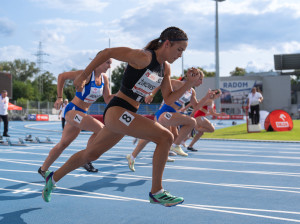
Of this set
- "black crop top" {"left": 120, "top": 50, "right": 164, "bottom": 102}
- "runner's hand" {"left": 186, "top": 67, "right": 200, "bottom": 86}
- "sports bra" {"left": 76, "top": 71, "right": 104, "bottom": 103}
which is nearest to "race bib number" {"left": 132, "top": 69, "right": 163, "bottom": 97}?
"black crop top" {"left": 120, "top": 50, "right": 164, "bottom": 102}

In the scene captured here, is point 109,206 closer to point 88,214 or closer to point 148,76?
point 88,214

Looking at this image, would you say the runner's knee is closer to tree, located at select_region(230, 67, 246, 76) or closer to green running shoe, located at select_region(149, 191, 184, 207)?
green running shoe, located at select_region(149, 191, 184, 207)

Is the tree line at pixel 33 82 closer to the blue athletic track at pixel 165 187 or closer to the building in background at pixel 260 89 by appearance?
the building in background at pixel 260 89

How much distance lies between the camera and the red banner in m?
18.2

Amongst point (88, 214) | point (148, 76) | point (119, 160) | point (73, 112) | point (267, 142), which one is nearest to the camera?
point (148, 76)

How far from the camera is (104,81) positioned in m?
5.98

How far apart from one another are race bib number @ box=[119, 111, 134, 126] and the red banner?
1610cm

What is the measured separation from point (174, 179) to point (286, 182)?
75.6 inches

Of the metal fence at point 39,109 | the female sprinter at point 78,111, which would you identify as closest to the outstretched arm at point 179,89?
the female sprinter at point 78,111

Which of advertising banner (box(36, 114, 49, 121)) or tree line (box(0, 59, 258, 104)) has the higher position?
tree line (box(0, 59, 258, 104))

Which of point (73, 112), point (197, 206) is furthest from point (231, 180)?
point (73, 112)

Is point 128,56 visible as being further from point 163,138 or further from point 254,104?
point 254,104

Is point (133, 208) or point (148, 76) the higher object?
point (148, 76)

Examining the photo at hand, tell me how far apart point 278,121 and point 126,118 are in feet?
53.9
